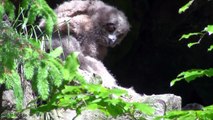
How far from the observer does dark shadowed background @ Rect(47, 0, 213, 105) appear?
24.9 feet

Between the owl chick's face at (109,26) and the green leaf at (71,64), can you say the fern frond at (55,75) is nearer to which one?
the green leaf at (71,64)

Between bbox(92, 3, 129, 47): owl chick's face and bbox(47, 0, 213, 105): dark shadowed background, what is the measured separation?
1590 mm

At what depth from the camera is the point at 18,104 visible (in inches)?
102

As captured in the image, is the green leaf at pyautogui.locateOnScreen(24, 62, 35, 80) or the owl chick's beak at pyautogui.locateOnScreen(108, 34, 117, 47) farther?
the owl chick's beak at pyautogui.locateOnScreen(108, 34, 117, 47)

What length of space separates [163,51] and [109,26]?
2324 millimetres

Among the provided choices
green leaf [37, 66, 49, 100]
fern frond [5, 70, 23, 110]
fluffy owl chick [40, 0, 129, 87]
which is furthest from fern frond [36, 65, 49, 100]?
fluffy owl chick [40, 0, 129, 87]

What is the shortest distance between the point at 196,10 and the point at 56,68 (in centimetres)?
522

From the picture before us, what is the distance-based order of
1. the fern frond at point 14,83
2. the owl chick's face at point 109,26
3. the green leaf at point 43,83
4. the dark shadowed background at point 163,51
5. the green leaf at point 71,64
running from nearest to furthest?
the fern frond at point 14,83 < the green leaf at point 43,83 < the green leaf at point 71,64 < the owl chick's face at point 109,26 < the dark shadowed background at point 163,51

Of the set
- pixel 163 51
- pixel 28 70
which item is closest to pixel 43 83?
pixel 28 70

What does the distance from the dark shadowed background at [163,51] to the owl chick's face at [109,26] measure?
1.59 meters

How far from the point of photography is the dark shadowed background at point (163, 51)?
7586mm

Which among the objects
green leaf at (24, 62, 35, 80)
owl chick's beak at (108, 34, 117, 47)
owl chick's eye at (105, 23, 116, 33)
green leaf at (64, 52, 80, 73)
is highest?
owl chick's eye at (105, 23, 116, 33)

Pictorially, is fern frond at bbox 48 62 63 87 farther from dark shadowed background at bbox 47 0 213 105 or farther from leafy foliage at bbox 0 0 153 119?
dark shadowed background at bbox 47 0 213 105

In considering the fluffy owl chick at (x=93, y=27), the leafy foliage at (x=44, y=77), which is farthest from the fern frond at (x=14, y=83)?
the fluffy owl chick at (x=93, y=27)
